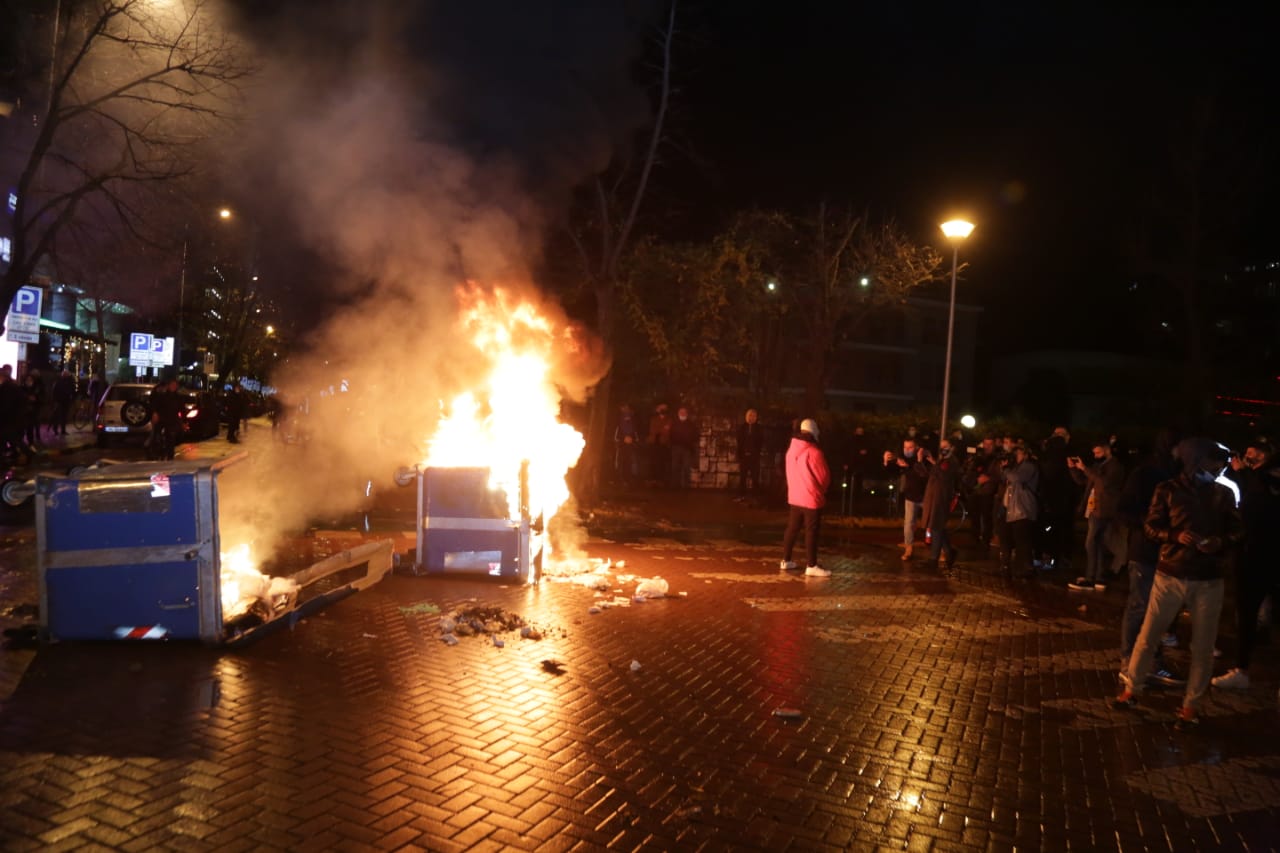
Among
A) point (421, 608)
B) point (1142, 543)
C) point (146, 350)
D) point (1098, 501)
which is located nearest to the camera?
point (1142, 543)

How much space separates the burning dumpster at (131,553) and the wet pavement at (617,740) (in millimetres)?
241

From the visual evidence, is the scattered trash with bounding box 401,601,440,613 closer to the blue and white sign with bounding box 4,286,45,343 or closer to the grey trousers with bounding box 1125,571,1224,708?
the grey trousers with bounding box 1125,571,1224,708

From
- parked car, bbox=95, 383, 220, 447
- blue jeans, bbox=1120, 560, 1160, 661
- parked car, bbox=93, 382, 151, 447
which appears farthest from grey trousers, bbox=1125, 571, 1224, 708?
parked car, bbox=93, 382, 151, 447

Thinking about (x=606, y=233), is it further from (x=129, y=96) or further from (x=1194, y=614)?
(x=1194, y=614)

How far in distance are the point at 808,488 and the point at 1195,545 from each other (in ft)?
16.9

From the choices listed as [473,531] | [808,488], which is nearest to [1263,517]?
[808,488]

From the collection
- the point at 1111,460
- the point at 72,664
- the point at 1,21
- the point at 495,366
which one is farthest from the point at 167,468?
the point at 1,21

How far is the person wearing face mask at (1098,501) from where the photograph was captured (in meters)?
10.7

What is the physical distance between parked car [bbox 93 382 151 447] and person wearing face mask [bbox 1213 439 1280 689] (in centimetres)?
2293

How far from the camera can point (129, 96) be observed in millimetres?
16984

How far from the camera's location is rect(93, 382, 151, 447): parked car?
75.5ft

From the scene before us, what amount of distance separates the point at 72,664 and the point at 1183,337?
3455 cm

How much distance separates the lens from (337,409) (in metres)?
14.5

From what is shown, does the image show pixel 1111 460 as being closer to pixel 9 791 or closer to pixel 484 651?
pixel 484 651
